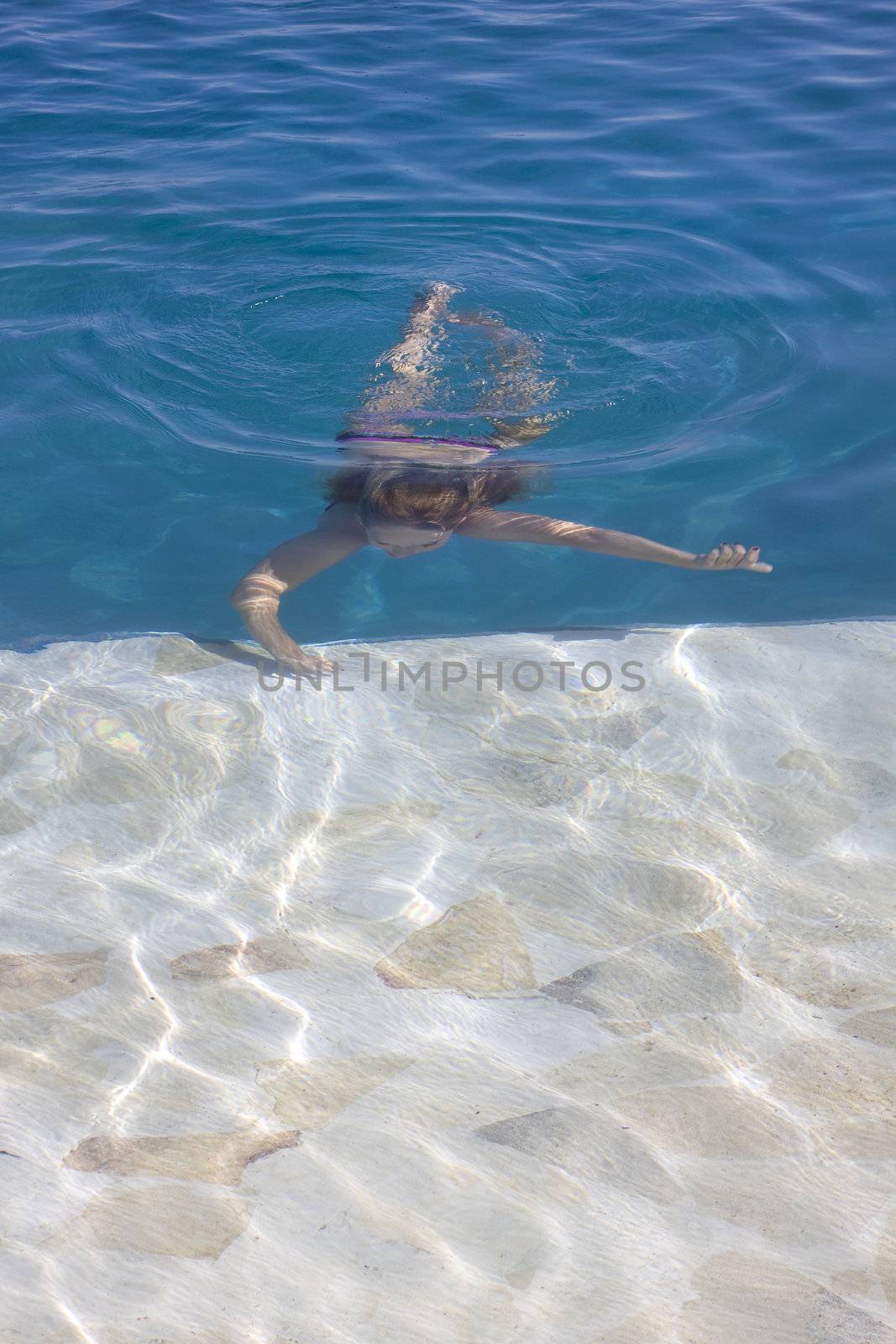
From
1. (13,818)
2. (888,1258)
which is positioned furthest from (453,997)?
(13,818)

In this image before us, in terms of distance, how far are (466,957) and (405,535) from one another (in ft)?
6.07

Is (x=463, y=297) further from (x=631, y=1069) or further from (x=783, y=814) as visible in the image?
(x=631, y=1069)

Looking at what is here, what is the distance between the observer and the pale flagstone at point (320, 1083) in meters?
2.39

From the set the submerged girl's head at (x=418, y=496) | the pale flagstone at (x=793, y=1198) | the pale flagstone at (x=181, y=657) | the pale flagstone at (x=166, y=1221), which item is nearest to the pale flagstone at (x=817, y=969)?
the pale flagstone at (x=793, y=1198)

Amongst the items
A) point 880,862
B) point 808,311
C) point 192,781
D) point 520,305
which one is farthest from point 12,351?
point 880,862

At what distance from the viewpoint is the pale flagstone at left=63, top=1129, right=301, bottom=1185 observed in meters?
2.24

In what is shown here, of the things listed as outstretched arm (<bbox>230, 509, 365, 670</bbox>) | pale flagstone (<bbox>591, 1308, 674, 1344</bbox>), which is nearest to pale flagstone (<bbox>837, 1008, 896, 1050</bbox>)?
pale flagstone (<bbox>591, 1308, 674, 1344</bbox>)

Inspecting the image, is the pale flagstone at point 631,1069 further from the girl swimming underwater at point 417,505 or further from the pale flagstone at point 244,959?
the girl swimming underwater at point 417,505

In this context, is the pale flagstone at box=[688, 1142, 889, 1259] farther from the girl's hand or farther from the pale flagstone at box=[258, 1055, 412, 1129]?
the girl's hand

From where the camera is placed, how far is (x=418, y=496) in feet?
14.0

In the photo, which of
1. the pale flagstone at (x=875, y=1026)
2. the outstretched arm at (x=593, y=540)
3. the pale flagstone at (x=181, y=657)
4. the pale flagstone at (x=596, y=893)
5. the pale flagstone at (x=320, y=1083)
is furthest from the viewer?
the outstretched arm at (x=593, y=540)

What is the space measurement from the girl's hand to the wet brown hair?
0.97 m

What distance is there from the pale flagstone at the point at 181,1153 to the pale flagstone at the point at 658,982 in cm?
81

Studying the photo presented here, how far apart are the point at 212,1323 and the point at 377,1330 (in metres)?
A: 0.30
